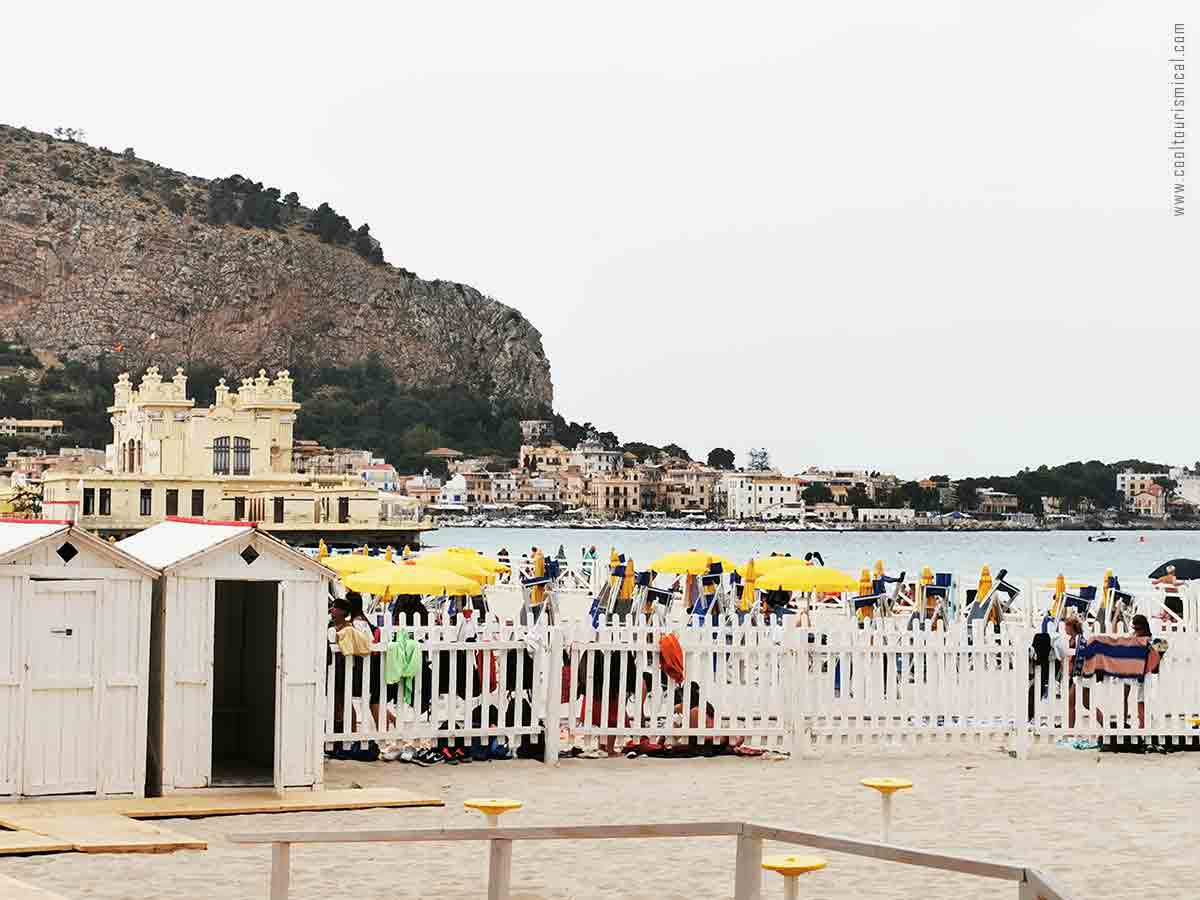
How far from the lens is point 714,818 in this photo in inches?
456

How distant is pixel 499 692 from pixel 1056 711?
459 centimetres

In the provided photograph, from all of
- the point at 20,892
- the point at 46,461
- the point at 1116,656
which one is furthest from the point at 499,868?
the point at 46,461

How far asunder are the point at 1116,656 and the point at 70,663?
831 centimetres

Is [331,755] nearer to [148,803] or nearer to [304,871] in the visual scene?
[148,803]

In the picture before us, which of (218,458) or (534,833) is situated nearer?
(534,833)

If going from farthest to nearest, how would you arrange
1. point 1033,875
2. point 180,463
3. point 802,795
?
point 180,463 → point 802,795 → point 1033,875

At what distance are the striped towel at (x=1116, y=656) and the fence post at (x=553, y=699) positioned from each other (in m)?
4.31

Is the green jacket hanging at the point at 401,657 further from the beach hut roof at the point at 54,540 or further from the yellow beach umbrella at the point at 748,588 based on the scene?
the yellow beach umbrella at the point at 748,588

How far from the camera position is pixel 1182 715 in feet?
50.4

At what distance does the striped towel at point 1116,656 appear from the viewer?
15.1 meters

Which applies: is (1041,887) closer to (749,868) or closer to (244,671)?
(749,868)

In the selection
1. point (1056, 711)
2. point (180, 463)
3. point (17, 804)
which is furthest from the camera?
point (180, 463)

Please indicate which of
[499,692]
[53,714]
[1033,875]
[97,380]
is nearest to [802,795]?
[499,692]

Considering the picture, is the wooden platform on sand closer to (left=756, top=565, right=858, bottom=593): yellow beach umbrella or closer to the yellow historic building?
(left=756, top=565, right=858, bottom=593): yellow beach umbrella
